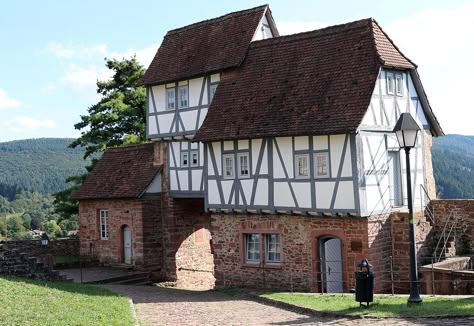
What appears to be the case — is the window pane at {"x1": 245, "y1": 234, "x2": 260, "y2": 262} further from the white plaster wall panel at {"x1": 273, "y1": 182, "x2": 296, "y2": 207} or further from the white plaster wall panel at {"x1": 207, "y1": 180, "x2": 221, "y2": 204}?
the white plaster wall panel at {"x1": 273, "y1": 182, "x2": 296, "y2": 207}

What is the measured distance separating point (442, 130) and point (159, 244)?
13.2 meters

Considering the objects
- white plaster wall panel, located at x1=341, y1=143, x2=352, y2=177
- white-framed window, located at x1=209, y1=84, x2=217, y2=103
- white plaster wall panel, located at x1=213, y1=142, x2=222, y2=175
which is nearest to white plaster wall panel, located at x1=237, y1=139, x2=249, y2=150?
white plaster wall panel, located at x1=213, y1=142, x2=222, y2=175

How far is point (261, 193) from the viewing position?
22.6 metres

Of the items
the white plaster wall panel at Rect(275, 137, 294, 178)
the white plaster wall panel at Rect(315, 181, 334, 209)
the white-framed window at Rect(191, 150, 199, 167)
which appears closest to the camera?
the white plaster wall panel at Rect(315, 181, 334, 209)

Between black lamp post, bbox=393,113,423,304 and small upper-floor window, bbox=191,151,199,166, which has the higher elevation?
small upper-floor window, bbox=191,151,199,166

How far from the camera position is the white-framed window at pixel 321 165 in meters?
20.7

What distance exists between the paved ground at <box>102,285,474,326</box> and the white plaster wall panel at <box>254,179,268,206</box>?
3.59 m

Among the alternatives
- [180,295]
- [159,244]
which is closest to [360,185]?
[180,295]

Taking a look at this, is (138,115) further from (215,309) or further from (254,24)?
(215,309)

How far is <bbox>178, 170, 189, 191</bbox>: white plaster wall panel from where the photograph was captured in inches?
1061

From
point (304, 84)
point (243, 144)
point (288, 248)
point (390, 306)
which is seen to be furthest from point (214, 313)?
point (304, 84)

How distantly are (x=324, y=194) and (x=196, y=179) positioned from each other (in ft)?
24.4

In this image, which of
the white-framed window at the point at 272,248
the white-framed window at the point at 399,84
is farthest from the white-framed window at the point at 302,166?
the white-framed window at the point at 399,84

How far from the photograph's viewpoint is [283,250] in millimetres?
22234
